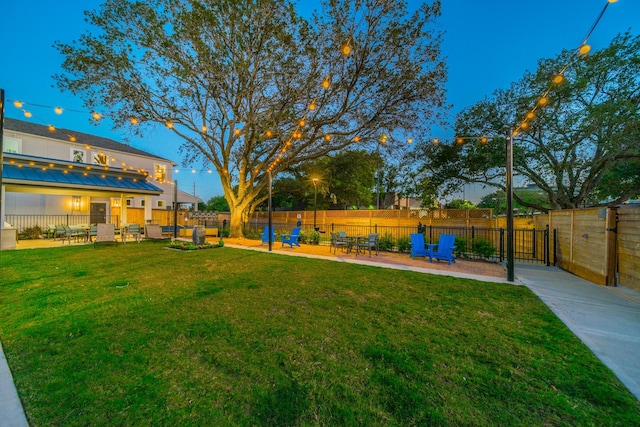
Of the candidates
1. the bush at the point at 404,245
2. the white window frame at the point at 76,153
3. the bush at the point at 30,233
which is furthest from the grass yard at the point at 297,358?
the white window frame at the point at 76,153

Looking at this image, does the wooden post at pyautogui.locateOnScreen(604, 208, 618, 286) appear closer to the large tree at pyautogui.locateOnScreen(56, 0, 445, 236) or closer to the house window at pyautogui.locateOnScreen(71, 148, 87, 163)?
the large tree at pyautogui.locateOnScreen(56, 0, 445, 236)

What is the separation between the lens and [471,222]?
45.8 ft

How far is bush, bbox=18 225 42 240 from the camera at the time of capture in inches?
549

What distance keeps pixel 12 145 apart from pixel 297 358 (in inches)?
920

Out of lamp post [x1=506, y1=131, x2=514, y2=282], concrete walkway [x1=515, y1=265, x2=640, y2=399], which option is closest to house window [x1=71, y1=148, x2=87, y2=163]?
lamp post [x1=506, y1=131, x2=514, y2=282]

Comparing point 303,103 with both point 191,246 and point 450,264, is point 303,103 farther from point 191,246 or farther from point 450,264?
point 450,264

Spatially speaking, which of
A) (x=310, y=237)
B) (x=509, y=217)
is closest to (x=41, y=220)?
(x=310, y=237)

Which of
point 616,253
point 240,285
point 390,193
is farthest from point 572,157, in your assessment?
point 390,193

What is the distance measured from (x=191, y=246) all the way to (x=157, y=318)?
756 cm

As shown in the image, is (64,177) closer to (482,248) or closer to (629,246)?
(482,248)

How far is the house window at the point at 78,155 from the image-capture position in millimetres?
18016

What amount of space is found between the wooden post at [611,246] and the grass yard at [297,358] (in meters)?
2.61

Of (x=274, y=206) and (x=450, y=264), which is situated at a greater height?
(x=274, y=206)

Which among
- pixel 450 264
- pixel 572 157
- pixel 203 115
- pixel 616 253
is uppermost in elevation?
pixel 203 115
